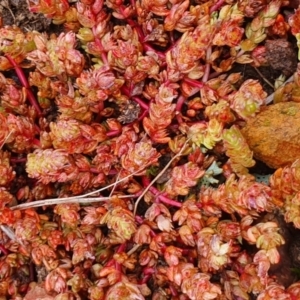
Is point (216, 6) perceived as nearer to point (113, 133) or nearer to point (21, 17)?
point (113, 133)

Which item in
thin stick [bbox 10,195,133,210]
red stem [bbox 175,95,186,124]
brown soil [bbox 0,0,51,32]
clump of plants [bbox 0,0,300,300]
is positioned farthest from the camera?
brown soil [bbox 0,0,51,32]

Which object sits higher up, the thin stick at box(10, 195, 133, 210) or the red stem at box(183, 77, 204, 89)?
the red stem at box(183, 77, 204, 89)

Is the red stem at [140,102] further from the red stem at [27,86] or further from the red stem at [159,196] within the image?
the red stem at [27,86]

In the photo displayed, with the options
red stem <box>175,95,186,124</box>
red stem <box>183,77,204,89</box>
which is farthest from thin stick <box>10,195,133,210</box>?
red stem <box>183,77,204,89</box>

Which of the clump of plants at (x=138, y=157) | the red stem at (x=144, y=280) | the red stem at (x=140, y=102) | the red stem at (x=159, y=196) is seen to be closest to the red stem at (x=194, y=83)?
the clump of plants at (x=138, y=157)

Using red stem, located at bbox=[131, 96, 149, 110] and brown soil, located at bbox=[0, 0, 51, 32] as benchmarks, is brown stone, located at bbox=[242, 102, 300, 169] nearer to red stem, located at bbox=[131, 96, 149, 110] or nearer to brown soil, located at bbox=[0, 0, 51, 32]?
red stem, located at bbox=[131, 96, 149, 110]

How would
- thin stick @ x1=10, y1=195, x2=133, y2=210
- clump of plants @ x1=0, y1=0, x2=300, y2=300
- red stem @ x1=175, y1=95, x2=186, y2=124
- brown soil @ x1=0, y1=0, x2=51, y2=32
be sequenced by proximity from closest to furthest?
clump of plants @ x1=0, y1=0, x2=300, y2=300 → thin stick @ x1=10, y1=195, x2=133, y2=210 → red stem @ x1=175, y1=95, x2=186, y2=124 → brown soil @ x1=0, y1=0, x2=51, y2=32

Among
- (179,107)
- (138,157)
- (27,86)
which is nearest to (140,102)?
(179,107)

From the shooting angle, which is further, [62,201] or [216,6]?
[216,6]
